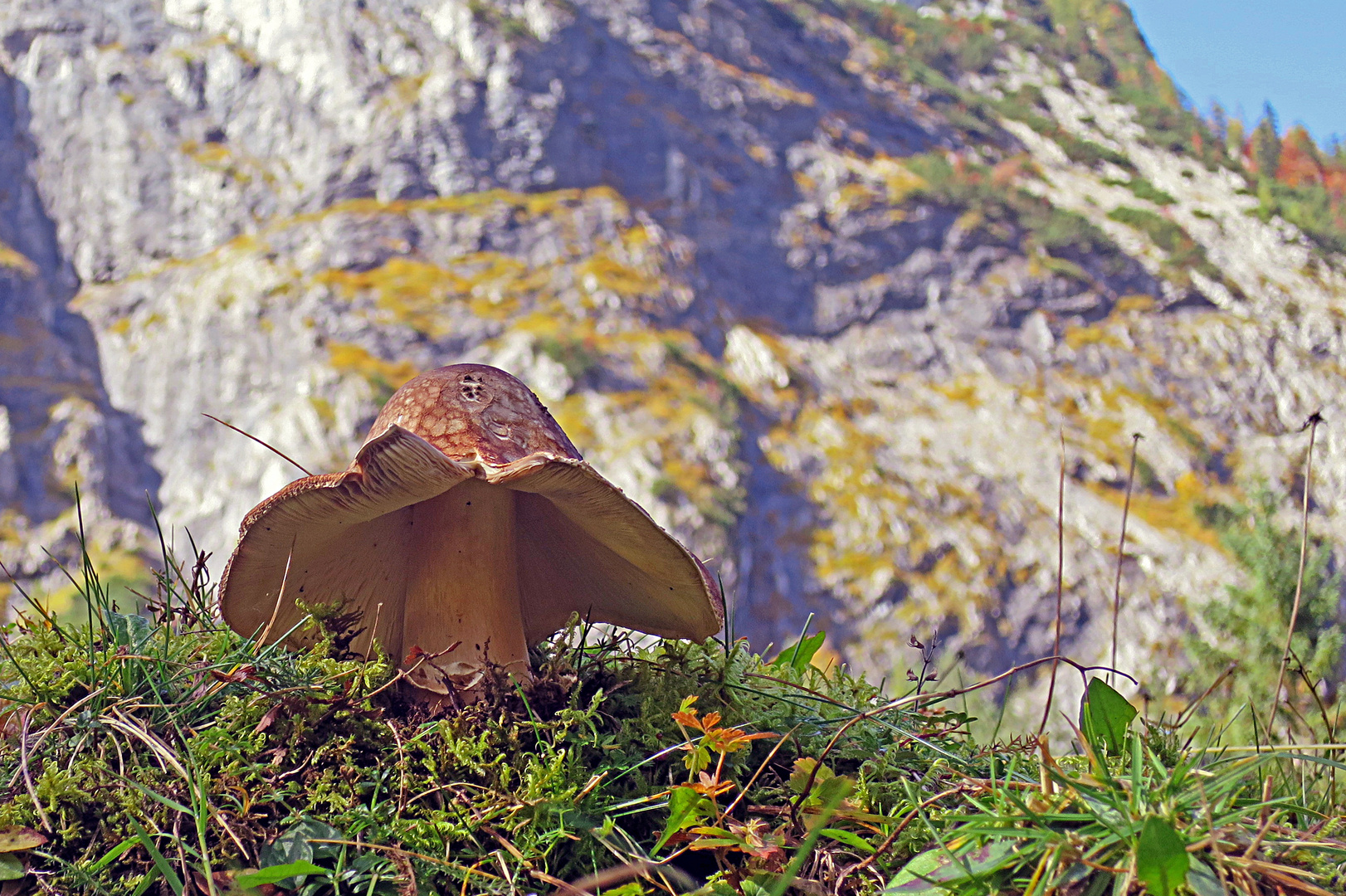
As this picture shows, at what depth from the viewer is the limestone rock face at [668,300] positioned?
24.1 m

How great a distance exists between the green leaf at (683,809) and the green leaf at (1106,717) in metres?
0.69

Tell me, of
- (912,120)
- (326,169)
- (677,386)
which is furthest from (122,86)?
(912,120)

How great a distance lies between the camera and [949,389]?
102 ft

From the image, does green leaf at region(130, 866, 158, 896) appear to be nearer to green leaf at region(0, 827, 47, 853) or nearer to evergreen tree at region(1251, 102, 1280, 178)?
green leaf at region(0, 827, 47, 853)

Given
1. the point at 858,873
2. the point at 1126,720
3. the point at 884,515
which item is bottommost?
the point at 884,515

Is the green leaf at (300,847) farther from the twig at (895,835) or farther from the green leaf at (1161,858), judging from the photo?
the green leaf at (1161,858)

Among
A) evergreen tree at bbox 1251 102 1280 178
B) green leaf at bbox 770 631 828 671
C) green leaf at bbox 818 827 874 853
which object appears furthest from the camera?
evergreen tree at bbox 1251 102 1280 178

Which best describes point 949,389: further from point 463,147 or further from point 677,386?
point 463,147

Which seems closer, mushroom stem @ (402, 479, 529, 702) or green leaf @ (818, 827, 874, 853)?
green leaf @ (818, 827, 874, 853)

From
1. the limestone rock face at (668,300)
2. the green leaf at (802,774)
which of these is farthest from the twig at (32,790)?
the limestone rock face at (668,300)

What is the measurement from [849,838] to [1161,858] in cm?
45

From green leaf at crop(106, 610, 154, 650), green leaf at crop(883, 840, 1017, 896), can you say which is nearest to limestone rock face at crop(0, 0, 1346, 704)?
green leaf at crop(106, 610, 154, 650)

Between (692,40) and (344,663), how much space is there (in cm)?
4329

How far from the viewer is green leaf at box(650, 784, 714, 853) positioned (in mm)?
1264
